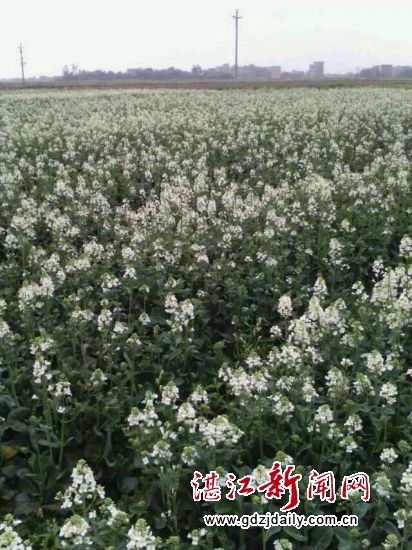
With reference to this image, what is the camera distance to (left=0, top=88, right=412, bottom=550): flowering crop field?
3830 millimetres

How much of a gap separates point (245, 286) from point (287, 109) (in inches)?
776

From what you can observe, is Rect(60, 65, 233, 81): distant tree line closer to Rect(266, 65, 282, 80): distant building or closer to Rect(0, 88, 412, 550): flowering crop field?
Rect(266, 65, 282, 80): distant building

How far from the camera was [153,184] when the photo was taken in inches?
519

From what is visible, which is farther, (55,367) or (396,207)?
(396,207)

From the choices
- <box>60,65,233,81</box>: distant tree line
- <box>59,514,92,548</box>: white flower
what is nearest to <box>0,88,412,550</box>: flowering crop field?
<box>59,514,92,548</box>: white flower

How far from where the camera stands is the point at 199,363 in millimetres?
5863

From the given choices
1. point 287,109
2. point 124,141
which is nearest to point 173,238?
point 124,141

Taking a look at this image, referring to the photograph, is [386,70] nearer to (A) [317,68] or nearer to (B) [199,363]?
(A) [317,68]

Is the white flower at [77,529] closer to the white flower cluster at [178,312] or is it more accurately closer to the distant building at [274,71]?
the white flower cluster at [178,312]

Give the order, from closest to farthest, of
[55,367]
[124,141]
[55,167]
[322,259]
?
[55,367] → [322,259] → [55,167] → [124,141]

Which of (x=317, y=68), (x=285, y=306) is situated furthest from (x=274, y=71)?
(x=285, y=306)

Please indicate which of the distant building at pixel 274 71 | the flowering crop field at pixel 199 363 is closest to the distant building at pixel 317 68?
the distant building at pixel 274 71

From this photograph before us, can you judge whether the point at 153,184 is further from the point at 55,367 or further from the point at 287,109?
the point at 287,109

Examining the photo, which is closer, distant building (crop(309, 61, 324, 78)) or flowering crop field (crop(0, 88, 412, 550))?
flowering crop field (crop(0, 88, 412, 550))
